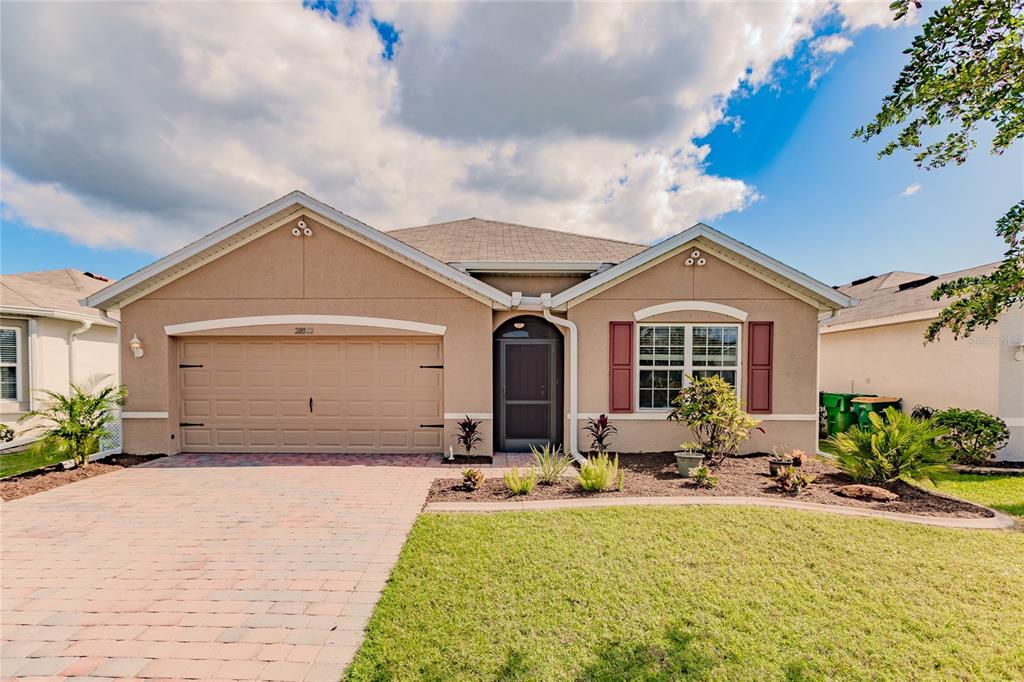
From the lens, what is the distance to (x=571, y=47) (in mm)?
9219

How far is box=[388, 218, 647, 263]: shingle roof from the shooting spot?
1020 cm

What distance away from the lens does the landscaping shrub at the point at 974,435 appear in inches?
344

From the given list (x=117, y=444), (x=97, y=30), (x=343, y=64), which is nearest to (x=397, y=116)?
(x=343, y=64)

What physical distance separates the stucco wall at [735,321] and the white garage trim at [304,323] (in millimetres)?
3258

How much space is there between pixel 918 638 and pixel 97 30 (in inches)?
603

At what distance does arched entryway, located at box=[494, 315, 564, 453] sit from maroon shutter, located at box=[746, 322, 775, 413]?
3967 mm

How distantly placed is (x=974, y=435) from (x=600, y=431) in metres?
7.95

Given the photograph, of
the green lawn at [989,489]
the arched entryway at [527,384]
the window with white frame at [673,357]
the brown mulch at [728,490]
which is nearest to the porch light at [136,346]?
the brown mulch at [728,490]

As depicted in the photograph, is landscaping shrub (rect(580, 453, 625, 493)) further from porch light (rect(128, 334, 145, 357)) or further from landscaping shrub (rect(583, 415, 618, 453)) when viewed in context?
porch light (rect(128, 334, 145, 357))

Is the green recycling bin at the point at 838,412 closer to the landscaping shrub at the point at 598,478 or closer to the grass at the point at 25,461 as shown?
the landscaping shrub at the point at 598,478

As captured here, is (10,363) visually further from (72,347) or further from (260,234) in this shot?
(260,234)

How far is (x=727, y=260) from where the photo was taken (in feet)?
29.0

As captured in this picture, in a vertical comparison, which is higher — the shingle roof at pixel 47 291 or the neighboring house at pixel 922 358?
the shingle roof at pixel 47 291

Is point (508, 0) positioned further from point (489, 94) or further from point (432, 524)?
point (432, 524)
